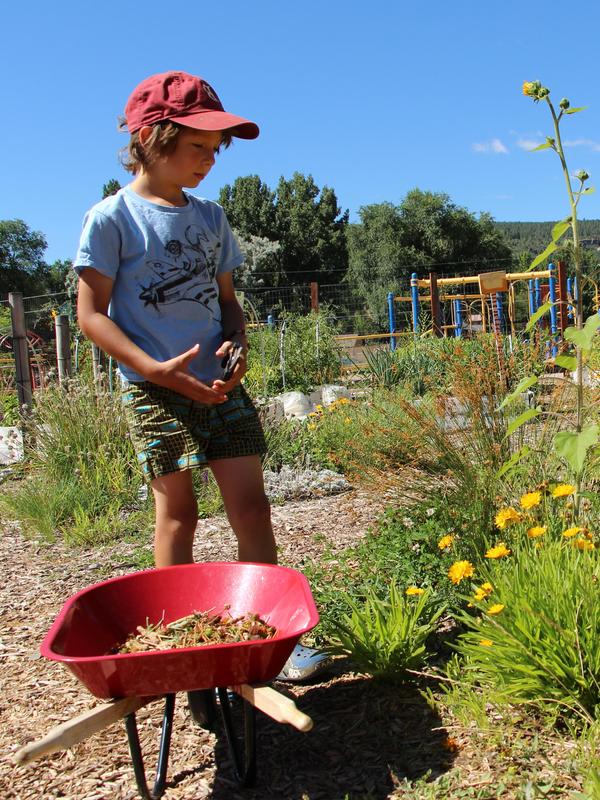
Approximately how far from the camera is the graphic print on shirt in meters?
2.06

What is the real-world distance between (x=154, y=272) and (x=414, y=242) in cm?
4230

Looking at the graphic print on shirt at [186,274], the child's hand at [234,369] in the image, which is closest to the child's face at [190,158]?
the graphic print on shirt at [186,274]

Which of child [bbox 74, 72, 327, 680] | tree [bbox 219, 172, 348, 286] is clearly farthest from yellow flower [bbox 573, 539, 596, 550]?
tree [bbox 219, 172, 348, 286]

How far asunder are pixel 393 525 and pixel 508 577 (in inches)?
30.7

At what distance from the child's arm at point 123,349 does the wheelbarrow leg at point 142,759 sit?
72 cm

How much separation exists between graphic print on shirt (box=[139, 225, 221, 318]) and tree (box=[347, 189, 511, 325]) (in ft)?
116

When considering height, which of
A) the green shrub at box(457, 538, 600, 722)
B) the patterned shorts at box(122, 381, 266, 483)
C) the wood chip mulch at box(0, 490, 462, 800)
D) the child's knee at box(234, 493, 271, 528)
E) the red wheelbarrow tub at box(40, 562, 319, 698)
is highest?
the patterned shorts at box(122, 381, 266, 483)

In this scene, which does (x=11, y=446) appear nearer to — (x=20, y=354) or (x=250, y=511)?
(x=20, y=354)

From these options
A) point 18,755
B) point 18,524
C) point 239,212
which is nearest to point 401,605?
point 18,755

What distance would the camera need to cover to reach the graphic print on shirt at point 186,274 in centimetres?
206

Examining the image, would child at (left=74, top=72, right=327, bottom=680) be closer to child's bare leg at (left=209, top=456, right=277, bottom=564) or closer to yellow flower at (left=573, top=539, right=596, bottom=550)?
child's bare leg at (left=209, top=456, right=277, bottom=564)

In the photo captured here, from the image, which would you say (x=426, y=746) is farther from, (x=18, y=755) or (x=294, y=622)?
(x=18, y=755)

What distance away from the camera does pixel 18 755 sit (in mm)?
1296

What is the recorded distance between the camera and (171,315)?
2.08 meters
